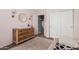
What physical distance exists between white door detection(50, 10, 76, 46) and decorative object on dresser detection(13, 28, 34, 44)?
0.24m

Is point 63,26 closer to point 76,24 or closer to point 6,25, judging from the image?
point 76,24

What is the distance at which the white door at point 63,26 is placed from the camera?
4.02ft

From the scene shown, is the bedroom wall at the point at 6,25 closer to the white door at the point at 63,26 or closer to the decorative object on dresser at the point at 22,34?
the decorative object on dresser at the point at 22,34

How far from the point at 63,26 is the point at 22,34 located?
1.54ft

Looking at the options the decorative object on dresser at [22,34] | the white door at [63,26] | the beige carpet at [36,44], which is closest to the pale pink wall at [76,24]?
the white door at [63,26]

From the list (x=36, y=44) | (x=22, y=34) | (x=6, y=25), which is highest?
(x=6, y=25)

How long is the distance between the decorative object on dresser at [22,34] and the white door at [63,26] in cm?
24

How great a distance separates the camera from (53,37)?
4.13 feet

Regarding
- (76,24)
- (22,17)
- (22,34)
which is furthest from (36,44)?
(76,24)

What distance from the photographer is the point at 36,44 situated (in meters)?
1.23

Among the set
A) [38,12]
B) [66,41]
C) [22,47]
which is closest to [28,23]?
[38,12]

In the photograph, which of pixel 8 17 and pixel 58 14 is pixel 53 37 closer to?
pixel 58 14

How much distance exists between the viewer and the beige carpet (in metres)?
1.22

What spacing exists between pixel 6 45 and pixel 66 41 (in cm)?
67
